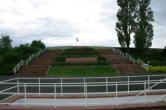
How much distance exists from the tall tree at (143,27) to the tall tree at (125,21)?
47.5 inches

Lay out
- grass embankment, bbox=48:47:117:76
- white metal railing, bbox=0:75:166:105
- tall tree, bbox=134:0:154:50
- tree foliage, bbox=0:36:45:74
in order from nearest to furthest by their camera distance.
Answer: white metal railing, bbox=0:75:166:105 → grass embankment, bbox=48:47:117:76 → tree foliage, bbox=0:36:45:74 → tall tree, bbox=134:0:154:50

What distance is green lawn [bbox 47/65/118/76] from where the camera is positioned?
33.0 metres

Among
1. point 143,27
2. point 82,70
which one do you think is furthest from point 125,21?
point 82,70

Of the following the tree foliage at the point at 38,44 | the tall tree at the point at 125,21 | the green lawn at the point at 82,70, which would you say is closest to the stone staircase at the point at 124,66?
the green lawn at the point at 82,70

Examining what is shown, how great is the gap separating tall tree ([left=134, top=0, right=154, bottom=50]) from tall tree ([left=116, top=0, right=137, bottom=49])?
1.21 m

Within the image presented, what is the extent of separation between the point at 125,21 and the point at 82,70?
18967 mm

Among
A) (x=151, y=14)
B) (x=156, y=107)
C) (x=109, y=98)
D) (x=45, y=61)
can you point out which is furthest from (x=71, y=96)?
(x=151, y=14)

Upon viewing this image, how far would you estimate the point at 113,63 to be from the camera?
4028 centimetres

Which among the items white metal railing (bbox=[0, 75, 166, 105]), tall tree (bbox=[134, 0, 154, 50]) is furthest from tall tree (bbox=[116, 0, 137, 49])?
white metal railing (bbox=[0, 75, 166, 105])

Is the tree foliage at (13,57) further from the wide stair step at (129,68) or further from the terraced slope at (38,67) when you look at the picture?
the wide stair step at (129,68)

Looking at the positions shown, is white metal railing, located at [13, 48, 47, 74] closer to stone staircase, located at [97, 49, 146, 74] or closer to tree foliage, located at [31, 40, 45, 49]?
tree foliage, located at [31, 40, 45, 49]

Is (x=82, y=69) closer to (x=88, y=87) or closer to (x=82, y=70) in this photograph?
(x=82, y=70)

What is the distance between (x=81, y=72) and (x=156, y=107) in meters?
24.2

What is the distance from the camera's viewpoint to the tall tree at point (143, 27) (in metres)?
48.4
